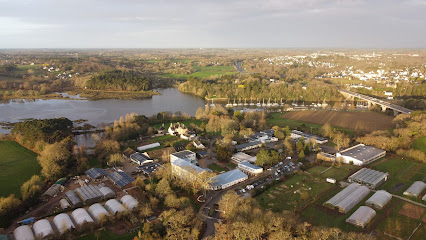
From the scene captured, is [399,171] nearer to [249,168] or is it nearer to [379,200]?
[379,200]

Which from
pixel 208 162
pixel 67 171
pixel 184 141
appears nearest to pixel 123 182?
pixel 67 171

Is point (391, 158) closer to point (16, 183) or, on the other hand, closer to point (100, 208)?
point (100, 208)

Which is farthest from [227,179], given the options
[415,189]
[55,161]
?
[55,161]

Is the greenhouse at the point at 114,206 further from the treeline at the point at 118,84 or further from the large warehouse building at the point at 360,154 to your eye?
the treeline at the point at 118,84

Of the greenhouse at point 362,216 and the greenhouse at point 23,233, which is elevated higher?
the greenhouse at point 23,233

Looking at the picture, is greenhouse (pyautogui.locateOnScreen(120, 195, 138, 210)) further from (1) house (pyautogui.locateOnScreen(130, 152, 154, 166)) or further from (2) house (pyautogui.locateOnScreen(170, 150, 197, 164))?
(2) house (pyautogui.locateOnScreen(170, 150, 197, 164))

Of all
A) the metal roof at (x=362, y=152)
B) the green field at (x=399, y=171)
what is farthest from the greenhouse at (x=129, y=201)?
the metal roof at (x=362, y=152)

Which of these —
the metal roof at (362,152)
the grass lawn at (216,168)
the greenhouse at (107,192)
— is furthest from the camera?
the metal roof at (362,152)
